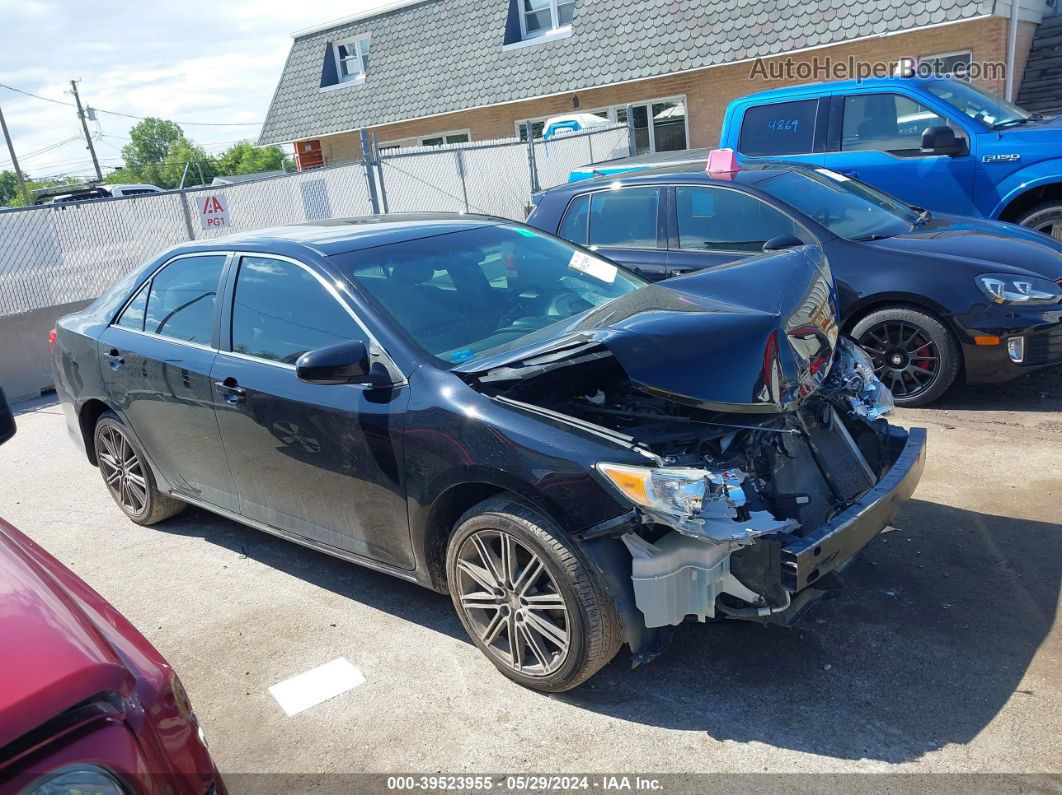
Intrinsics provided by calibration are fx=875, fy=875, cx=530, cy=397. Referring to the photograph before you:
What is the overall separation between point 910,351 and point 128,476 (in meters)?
5.15

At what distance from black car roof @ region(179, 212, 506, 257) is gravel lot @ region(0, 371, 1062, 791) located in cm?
166

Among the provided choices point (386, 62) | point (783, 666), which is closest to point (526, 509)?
point (783, 666)

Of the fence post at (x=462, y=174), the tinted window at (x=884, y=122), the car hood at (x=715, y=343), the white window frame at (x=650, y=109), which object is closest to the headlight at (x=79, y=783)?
the car hood at (x=715, y=343)

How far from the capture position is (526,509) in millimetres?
3150

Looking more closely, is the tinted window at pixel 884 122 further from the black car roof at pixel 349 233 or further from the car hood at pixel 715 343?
the car hood at pixel 715 343

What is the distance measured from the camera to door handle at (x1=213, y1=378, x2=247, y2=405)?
13.3 ft

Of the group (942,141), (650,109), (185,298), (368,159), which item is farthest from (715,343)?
(650,109)

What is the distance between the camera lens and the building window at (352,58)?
24516mm

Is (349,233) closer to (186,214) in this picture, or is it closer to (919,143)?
(919,143)

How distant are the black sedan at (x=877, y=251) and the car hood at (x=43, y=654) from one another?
162 inches

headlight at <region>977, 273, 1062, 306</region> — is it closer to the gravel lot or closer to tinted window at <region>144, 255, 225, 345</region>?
the gravel lot

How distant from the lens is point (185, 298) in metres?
4.58

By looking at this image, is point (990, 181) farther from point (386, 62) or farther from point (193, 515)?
point (386, 62)

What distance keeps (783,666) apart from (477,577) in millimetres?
1216
